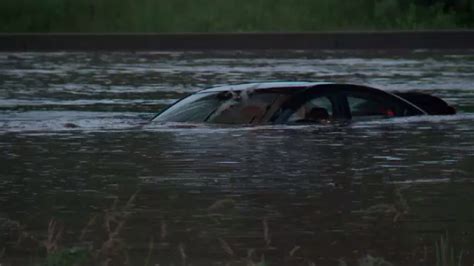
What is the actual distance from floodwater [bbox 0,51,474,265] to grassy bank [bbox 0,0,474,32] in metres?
20.1

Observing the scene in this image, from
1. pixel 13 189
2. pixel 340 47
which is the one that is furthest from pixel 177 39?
pixel 13 189

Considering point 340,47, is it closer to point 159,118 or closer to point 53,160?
point 159,118

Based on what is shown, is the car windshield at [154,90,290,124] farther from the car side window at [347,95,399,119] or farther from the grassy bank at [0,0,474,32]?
the grassy bank at [0,0,474,32]

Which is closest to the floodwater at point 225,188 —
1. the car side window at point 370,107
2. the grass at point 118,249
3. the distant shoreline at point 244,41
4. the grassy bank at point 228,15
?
the grass at point 118,249

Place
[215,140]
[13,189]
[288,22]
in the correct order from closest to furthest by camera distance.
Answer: [13,189] → [215,140] → [288,22]

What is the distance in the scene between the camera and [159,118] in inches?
794

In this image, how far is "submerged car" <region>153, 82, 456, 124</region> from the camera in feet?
63.2

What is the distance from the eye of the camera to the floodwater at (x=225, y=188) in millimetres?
10375

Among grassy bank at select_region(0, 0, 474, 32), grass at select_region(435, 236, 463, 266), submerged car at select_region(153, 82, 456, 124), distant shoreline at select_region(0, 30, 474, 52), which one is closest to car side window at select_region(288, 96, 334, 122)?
submerged car at select_region(153, 82, 456, 124)

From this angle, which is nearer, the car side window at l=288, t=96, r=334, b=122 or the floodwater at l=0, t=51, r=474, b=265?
the floodwater at l=0, t=51, r=474, b=265

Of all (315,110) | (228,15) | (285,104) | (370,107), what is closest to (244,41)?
(228,15)

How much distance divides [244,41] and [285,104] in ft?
70.0

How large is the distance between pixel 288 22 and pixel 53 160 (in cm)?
3083

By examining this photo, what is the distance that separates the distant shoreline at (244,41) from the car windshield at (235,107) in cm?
2085
